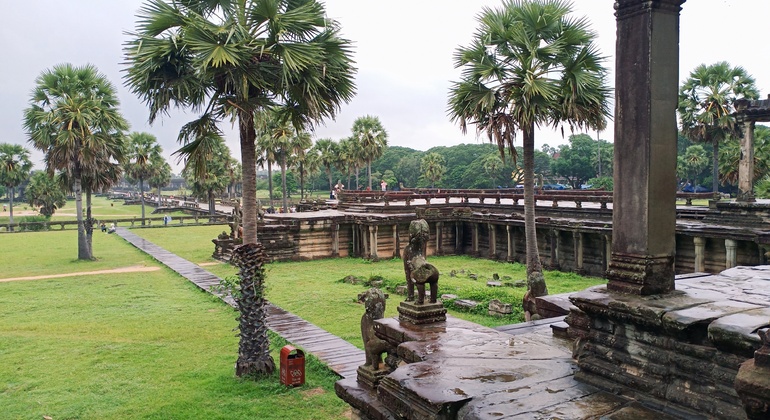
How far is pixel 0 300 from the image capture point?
1786 centimetres

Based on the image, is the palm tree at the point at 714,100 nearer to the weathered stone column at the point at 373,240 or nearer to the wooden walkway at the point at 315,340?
the weathered stone column at the point at 373,240

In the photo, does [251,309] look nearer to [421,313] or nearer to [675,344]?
[421,313]

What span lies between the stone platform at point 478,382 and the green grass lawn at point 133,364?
1.96m

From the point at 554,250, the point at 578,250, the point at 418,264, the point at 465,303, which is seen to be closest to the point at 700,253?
the point at 578,250

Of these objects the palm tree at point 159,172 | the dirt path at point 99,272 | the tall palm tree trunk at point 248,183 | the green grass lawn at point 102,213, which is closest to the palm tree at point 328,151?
the palm tree at point 159,172

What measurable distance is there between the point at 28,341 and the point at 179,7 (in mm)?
8386

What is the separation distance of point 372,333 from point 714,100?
96.8ft

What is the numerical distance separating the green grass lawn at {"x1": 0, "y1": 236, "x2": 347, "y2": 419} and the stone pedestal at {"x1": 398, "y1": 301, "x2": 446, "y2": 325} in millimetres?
2037

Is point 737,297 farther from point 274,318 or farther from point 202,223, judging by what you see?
point 202,223

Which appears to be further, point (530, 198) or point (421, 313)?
point (530, 198)

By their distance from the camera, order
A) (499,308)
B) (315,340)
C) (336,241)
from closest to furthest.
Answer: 1. (315,340)
2. (499,308)
3. (336,241)

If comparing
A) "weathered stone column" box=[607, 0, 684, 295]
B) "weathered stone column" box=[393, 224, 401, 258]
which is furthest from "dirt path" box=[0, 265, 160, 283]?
"weathered stone column" box=[607, 0, 684, 295]

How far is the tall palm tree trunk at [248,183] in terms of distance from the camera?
1066 centimetres

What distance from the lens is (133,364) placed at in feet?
36.5
